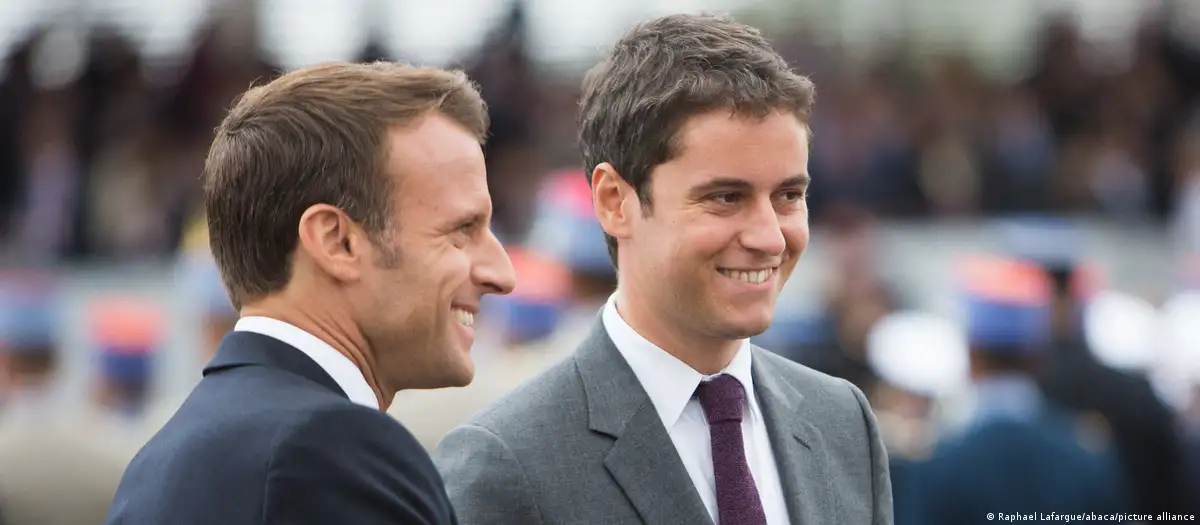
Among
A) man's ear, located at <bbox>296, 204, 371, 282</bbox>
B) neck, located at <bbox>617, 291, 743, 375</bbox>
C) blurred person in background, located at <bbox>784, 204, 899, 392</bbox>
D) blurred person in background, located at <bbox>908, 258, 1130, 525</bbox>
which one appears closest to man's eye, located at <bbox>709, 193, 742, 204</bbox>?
neck, located at <bbox>617, 291, 743, 375</bbox>

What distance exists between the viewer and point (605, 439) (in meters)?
2.74

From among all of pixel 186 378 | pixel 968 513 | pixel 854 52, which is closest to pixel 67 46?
pixel 186 378

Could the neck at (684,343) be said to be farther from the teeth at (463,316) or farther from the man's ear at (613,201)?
the teeth at (463,316)

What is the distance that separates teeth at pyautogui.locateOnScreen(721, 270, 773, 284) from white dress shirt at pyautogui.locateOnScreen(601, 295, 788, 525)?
186 mm

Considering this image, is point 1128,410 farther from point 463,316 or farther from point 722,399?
point 463,316

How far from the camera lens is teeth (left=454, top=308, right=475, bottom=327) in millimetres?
2551

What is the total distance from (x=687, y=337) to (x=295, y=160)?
30.9 inches

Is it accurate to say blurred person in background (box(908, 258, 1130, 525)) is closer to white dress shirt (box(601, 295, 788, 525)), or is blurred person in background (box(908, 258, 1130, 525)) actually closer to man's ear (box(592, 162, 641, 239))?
white dress shirt (box(601, 295, 788, 525))

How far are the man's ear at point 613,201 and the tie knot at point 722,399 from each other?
310 mm

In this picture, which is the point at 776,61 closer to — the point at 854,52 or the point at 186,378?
the point at 186,378

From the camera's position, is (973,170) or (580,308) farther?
(973,170)

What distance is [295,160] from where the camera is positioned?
94.3 inches

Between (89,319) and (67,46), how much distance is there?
3.95m

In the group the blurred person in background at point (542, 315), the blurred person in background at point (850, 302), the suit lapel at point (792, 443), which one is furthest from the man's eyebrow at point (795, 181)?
the blurred person in background at point (850, 302)
